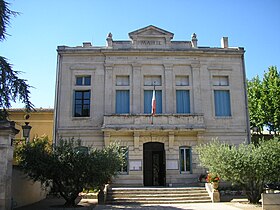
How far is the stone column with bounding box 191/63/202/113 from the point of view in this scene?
21.5 metres

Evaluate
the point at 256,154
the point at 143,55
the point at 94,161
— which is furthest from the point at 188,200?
the point at 143,55

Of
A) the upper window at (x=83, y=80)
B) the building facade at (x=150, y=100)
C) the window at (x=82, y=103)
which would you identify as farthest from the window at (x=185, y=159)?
the upper window at (x=83, y=80)

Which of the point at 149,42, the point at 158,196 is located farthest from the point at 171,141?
the point at 149,42

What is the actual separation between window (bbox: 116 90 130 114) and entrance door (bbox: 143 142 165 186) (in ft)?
9.65

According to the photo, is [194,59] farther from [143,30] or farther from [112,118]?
[112,118]

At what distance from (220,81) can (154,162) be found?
25.4 feet

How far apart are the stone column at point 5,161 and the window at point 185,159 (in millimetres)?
12009

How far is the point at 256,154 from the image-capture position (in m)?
14.7

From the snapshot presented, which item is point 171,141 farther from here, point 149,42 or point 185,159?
point 149,42

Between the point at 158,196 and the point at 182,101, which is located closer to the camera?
the point at 158,196

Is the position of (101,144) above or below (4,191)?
above

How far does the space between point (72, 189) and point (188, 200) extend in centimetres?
637

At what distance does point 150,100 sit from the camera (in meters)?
22.0

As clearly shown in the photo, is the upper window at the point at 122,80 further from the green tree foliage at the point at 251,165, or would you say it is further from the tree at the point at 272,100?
the tree at the point at 272,100
